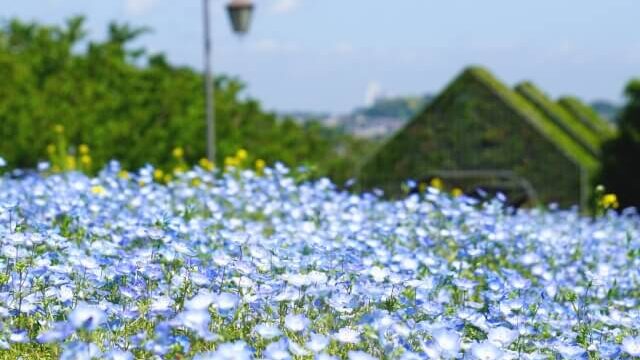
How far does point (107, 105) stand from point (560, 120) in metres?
10.2

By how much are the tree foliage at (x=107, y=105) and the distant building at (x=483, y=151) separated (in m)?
1.90

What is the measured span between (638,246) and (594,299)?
990 millimetres

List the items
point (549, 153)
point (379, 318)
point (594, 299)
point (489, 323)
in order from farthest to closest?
point (549, 153)
point (594, 299)
point (489, 323)
point (379, 318)

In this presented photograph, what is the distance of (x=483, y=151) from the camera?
20906 millimetres

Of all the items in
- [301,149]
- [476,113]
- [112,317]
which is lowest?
[301,149]

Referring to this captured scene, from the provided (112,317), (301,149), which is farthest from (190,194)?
(301,149)

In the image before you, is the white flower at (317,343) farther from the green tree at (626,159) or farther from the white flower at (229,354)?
the green tree at (626,159)

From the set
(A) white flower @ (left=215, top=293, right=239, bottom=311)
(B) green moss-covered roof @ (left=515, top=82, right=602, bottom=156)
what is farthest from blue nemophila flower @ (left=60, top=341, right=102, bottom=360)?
(B) green moss-covered roof @ (left=515, top=82, right=602, bottom=156)

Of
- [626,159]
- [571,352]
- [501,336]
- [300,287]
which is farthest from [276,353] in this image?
[626,159]

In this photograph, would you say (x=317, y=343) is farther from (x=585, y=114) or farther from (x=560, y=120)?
(x=585, y=114)

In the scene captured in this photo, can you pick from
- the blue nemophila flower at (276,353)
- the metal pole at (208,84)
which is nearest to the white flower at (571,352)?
the blue nemophila flower at (276,353)

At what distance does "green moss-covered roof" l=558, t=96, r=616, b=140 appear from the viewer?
2878 centimetres

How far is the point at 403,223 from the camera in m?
7.58

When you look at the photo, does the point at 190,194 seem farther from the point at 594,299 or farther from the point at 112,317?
the point at 112,317
